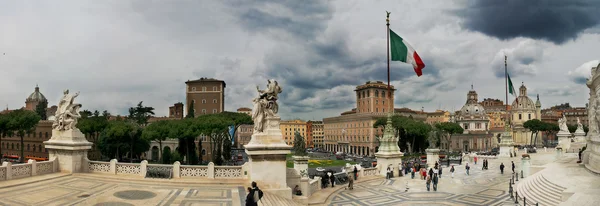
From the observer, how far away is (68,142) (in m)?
16.7

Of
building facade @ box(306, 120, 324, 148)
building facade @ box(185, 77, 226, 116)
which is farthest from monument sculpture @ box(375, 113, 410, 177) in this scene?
building facade @ box(306, 120, 324, 148)

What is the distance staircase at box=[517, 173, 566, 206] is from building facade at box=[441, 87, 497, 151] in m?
89.6

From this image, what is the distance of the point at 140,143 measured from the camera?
57062 mm

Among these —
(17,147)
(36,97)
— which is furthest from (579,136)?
(36,97)

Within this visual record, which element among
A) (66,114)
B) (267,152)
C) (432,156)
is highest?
(66,114)

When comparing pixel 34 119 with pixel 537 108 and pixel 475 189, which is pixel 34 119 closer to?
pixel 475 189

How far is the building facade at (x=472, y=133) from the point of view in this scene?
367ft

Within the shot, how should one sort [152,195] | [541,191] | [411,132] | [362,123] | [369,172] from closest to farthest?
[152,195] < [541,191] < [369,172] < [411,132] < [362,123]

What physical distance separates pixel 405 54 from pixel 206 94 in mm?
73204

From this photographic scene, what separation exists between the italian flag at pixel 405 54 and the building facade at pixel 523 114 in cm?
10022

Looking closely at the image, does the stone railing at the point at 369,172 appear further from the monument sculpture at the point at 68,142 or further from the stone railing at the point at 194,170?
the monument sculpture at the point at 68,142

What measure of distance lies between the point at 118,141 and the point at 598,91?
52.9 m

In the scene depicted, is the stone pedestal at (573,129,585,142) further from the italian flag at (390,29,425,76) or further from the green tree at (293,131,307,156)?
the green tree at (293,131,307,156)

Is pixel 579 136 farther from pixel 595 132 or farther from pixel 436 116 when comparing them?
pixel 436 116
